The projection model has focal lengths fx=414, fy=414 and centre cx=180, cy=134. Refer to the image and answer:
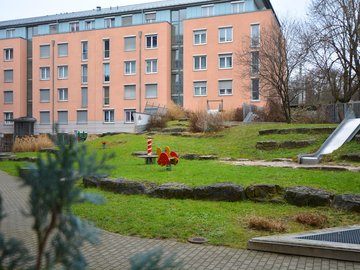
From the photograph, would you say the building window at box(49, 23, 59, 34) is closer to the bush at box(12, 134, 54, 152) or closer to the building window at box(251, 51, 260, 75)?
the bush at box(12, 134, 54, 152)

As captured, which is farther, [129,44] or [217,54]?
[129,44]

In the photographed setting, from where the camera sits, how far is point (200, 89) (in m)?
49.0

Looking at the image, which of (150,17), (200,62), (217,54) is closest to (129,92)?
(200,62)

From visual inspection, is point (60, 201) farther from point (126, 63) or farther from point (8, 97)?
point (8, 97)

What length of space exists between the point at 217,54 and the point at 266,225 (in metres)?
42.7

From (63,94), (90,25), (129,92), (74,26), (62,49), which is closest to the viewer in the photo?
(129,92)

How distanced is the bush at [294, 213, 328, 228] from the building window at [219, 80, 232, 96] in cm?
4007

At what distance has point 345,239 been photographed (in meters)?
6.43

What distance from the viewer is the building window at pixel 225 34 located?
159ft

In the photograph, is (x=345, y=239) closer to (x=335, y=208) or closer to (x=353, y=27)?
(x=335, y=208)

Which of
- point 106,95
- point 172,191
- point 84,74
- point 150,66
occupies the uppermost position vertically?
point 150,66

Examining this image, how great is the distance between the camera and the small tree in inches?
77.0

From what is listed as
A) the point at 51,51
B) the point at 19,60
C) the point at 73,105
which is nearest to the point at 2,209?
the point at 73,105

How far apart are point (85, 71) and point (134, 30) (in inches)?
347
